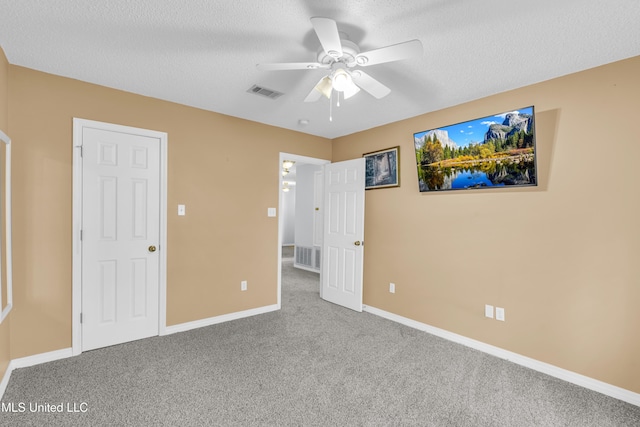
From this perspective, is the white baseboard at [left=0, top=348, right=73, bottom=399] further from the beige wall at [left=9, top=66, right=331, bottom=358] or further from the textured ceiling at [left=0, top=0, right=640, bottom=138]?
the textured ceiling at [left=0, top=0, right=640, bottom=138]

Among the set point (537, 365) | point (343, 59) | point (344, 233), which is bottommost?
point (537, 365)

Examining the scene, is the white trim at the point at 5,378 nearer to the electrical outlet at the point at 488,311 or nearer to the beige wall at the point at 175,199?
the beige wall at the point at 175,199

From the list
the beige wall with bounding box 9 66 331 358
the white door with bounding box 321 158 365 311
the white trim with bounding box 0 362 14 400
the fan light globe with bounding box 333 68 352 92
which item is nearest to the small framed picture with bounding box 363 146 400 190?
the white door with bounding box 321 158 365 311

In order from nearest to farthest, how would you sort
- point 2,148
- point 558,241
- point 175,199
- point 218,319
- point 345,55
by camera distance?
point 345,55 → point 2,148 → point 558,241 → point 175,199 → point 218,319

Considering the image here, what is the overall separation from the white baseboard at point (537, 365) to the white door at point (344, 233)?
0.82m

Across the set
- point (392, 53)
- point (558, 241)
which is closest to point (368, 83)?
point (392, 53)

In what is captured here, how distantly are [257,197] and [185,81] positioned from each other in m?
1.60

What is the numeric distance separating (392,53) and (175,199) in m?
2.61

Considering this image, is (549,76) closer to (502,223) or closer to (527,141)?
(527,141)

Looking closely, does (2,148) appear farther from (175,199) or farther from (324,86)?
(324,86)

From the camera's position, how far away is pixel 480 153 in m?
2.95

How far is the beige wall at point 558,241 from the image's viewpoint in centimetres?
224

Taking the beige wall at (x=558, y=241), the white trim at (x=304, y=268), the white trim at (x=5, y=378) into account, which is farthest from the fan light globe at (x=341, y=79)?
the white trim at (x=304, y=268)

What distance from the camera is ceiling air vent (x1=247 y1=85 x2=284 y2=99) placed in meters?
2.84
